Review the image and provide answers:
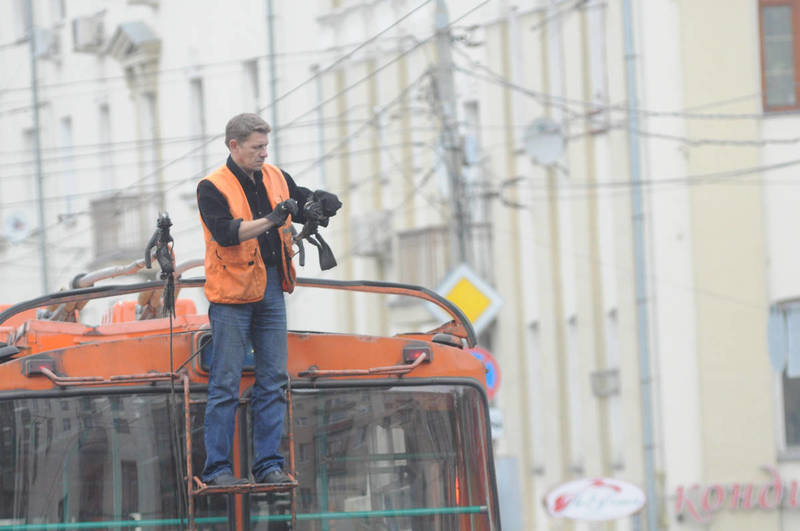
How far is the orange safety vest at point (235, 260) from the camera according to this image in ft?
25.6

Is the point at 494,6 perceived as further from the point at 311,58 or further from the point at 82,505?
the point at 82,505

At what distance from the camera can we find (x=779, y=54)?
24.0m

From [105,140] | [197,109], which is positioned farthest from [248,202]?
[105,140]

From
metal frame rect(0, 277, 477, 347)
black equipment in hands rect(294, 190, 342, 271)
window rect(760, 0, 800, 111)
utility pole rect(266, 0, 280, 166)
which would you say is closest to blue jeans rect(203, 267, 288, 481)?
black equipment in hands rect(294, 190, 342, 271)

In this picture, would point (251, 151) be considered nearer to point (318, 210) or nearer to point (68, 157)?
point (318, 210)

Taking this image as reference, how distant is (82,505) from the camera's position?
803cm

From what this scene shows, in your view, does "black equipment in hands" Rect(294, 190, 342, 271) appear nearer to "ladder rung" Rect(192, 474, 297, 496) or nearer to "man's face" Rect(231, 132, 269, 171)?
"man's face" Rect(231, 132, 269, 171)

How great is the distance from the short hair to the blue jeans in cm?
61

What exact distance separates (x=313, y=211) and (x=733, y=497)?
1719 centimetres

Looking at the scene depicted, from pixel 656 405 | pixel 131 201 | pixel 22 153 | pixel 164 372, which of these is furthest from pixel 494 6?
pixel 164 372

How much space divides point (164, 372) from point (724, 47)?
16927 millimetres

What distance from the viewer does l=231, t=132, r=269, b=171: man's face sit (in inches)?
305

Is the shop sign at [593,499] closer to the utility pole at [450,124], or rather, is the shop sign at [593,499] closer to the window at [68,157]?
the utility pole at [450,124]

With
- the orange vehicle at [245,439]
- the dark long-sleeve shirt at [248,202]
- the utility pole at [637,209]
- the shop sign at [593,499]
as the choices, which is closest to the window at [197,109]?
the utility pole at [637,209]
